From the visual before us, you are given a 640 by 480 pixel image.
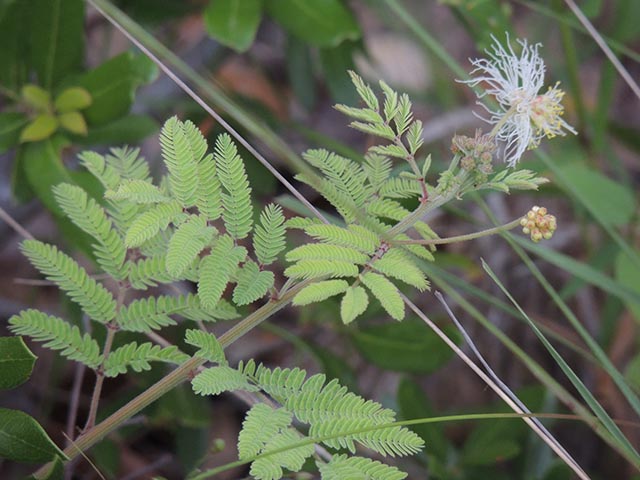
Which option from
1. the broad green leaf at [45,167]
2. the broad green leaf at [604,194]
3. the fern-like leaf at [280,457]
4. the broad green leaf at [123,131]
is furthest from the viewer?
the broad green leaf at [604,194]

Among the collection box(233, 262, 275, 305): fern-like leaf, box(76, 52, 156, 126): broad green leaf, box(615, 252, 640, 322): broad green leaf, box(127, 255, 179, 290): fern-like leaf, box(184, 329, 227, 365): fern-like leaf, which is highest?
box(615, 252, 640, 322): broad green leaf

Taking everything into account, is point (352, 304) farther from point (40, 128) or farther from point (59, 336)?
point (40, 128)

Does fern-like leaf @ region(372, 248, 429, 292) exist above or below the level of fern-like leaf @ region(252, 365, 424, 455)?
above

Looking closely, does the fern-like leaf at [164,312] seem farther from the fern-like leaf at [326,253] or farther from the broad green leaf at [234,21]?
the broad green leaf at [234,21]

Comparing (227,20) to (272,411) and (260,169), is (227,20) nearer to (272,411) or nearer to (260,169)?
(260,169)

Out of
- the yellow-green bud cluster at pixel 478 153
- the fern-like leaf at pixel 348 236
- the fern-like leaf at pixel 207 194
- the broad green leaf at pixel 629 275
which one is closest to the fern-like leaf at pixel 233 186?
the fern-like leaf at pixel 207 194

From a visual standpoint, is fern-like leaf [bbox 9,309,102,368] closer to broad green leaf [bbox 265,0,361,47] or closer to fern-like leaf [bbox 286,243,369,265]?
fern-like leaf [bbox 286,243,369,265]

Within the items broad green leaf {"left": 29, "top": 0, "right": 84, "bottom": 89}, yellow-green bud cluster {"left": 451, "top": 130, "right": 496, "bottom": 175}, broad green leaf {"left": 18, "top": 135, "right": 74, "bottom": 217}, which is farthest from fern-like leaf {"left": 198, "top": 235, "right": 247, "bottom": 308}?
broad green leaf {"left": 29, "top": 0, "right": 84, "bottom": 89}
